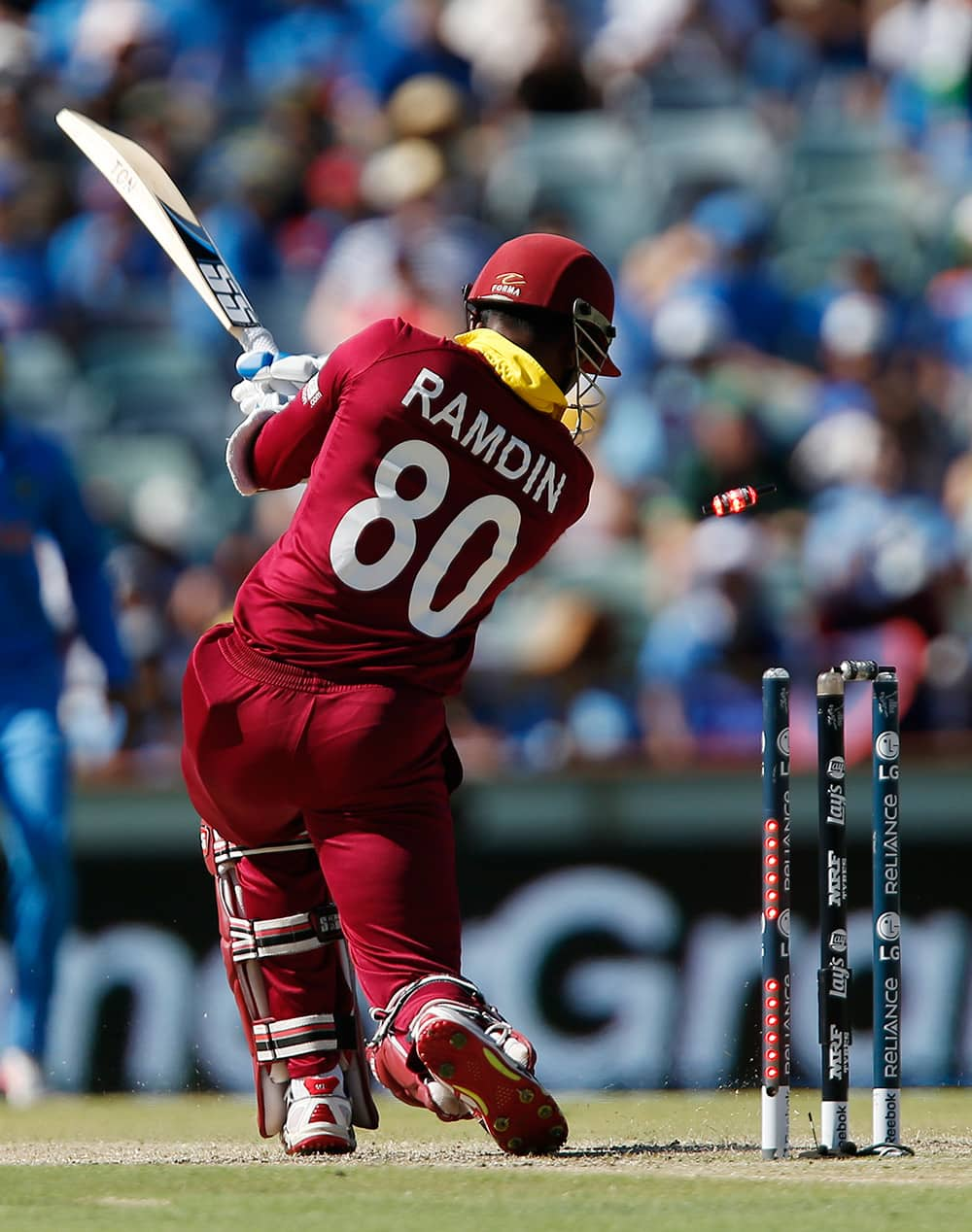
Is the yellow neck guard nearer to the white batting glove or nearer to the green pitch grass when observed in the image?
the white batting glove

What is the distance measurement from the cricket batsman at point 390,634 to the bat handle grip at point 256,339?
1.32 feet

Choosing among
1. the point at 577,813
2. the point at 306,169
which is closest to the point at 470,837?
the point at 577,813

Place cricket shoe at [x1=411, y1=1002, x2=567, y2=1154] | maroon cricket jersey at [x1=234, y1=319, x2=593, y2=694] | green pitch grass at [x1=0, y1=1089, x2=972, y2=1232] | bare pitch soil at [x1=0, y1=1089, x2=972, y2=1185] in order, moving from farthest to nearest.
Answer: maroon cricket jersey at [x1=234, y1=319, x2=593, y2=694]
bare pitch soil at [x1=0, y1=1089, x2=972, y2=1185]
cricket shoe at [x1=411, y1=1002, x2=567, y2=1154]
green pitch grass at [x1=0, y1=1089, x2=972, y2=1232]

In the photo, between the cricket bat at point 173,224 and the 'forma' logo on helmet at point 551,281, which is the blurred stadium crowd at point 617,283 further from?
the 'forma' logo on helmet at point 551,281

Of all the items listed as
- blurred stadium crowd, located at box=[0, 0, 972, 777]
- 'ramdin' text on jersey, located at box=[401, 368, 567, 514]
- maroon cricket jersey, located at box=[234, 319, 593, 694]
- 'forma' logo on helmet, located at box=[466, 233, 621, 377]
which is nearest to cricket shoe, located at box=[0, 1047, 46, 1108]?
blurred stadium crowd, located at box=[0, 0, 972, 777]

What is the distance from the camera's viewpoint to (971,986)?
6938mm

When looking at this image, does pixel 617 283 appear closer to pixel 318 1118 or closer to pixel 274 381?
pixel 274 381

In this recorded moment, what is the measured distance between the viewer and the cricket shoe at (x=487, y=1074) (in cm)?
412

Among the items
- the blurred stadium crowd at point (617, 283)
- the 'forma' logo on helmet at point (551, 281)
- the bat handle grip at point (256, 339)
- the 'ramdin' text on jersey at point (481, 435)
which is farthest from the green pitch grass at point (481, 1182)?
the blurred stadium crowd at point (617, 283)

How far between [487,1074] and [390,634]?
855mm

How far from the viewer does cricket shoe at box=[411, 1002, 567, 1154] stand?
4.12 metres

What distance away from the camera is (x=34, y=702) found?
672 cm

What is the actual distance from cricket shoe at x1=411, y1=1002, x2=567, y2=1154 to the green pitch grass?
0.07 meters

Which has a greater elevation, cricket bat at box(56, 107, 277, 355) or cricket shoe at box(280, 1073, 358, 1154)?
cricket bat at box(56, 107, 277, 355)
